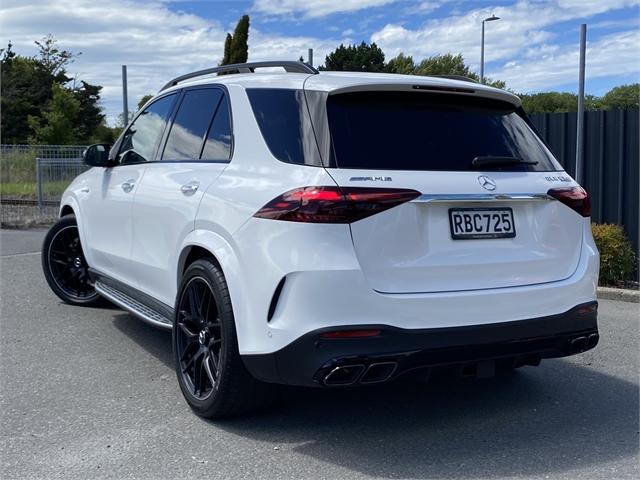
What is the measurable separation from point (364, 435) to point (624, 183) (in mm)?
6518

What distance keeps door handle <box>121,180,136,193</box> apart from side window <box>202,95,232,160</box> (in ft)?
3.37

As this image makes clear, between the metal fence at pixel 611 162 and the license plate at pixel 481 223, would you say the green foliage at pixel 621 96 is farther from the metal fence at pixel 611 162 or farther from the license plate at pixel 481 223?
the license plate at pixel 481 223

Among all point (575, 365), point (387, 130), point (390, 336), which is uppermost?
point (387, 130)

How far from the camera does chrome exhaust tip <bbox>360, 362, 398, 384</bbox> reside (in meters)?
3.34

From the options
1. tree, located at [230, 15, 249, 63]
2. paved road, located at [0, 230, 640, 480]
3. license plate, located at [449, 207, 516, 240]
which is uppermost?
tree, located at [230, 15, 249, 63]

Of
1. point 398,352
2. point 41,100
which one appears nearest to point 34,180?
point 398,352

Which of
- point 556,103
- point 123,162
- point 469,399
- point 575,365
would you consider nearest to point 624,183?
point 575,365

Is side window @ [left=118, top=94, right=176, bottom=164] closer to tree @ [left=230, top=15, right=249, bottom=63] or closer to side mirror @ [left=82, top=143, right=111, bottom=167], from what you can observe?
side mirror @ [left=82, top=143, right=111, bottom=167]

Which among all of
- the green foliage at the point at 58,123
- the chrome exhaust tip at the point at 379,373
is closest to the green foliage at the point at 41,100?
the green foliage at the point at 58,123

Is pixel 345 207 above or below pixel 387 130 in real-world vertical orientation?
below

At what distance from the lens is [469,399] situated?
4.45m

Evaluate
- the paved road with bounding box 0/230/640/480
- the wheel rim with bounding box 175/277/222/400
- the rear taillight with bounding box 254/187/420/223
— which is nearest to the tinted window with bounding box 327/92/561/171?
the rear taillight with bounding box 254/187/420/223

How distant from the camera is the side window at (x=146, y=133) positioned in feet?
17.0

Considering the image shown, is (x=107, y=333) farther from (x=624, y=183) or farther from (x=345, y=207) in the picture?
(x=624, y=183)
